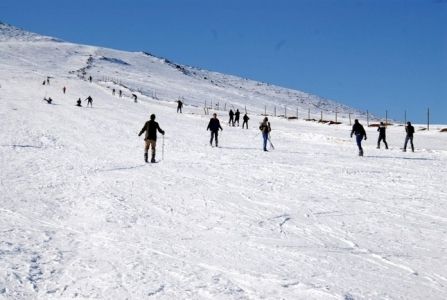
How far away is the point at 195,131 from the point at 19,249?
25.7m

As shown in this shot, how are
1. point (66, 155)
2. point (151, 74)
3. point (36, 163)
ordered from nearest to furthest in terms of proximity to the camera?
point (36, 163) < point (66, 155) < point (151, 74)

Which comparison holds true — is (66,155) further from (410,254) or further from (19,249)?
(410,254)

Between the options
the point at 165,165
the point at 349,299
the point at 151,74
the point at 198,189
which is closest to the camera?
the point at 349,299

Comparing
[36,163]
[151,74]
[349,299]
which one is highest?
[151,74]

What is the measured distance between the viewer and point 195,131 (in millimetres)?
32312

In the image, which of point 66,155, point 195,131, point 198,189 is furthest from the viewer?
point 195,131

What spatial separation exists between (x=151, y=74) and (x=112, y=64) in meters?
15.2

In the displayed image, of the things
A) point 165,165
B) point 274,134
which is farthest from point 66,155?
point 274,134

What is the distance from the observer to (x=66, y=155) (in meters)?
18.1

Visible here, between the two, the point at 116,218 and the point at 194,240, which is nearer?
the point at 194,240

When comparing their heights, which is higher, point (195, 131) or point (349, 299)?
point (195, 131)

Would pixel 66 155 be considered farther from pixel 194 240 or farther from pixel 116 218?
pixel 194 240

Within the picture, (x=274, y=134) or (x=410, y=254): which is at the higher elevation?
(x=274, y=134)

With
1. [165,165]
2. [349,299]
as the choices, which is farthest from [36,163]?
[349,299]
